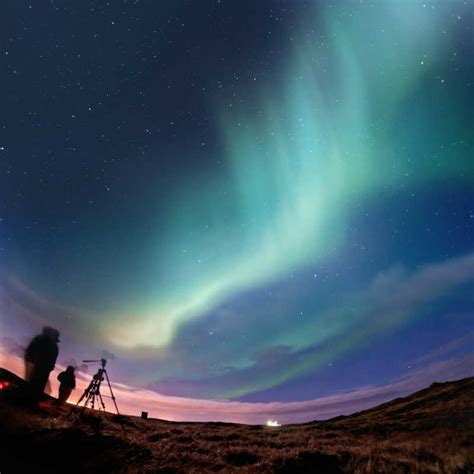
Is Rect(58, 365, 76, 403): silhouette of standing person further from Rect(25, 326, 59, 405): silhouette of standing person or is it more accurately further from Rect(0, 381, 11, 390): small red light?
Rect(0, 381, 11, 390): small red light

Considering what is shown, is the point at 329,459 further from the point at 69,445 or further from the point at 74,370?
the point at 74,370

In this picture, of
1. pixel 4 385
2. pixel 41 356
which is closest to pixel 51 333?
pixel 41 356

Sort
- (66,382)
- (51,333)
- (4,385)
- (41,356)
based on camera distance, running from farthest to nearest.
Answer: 1. (51,333)
2. (41,356)
3. (66,382)
4. (4,385)

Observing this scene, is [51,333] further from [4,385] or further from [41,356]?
[4,385]

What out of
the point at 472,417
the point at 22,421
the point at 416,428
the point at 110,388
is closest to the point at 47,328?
the point at 110,388

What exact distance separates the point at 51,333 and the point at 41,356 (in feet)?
10.0

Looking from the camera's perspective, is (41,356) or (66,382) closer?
(66,382)

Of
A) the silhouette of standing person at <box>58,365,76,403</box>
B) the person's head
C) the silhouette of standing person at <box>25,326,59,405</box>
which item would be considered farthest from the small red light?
the person's head

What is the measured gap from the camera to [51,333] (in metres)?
35.7

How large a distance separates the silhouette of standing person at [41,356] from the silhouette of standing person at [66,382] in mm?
1566

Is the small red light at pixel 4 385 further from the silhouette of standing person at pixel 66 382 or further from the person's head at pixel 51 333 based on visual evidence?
the person's head at pixel 51 333

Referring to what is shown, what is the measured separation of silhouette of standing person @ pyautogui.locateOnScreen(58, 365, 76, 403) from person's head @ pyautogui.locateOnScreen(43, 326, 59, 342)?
4247mm

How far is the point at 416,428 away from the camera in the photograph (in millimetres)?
Answer: 22406

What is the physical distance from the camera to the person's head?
35375 millimetres
